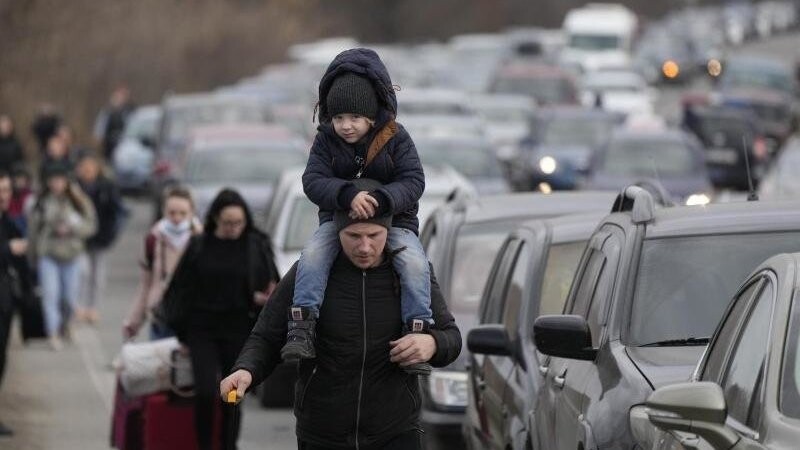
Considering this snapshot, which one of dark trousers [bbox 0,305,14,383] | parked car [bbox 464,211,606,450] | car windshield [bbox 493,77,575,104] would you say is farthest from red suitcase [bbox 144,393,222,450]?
car windshield [bbox 493,77,575,104]

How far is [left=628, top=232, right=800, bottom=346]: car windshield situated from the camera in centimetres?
805

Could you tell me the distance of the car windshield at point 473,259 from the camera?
13391 millimetres

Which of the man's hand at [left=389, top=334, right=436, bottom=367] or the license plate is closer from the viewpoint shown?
the man's hand at [left=389, top=334, right=436, bottom=367]

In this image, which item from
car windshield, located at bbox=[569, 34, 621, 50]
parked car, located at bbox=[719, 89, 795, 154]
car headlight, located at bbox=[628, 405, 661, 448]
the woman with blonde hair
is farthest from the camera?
car windshield, located at bbox=[569, 34, 621, 50]

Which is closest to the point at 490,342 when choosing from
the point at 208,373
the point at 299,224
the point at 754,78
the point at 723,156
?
the point at 208,373

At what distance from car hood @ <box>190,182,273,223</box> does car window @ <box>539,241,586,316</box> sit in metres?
12.5

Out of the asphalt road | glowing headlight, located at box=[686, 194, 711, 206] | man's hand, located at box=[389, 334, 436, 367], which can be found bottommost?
the asphalt road

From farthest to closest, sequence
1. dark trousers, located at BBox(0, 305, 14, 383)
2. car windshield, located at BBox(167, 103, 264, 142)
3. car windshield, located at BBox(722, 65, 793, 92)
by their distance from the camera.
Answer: car windshield, located at BBox(722, 65, 793, 92) → car windshield, located at BBox(167, 103, 264, 142) → dark trousers, located at BBox(0, 305, 14, 383)

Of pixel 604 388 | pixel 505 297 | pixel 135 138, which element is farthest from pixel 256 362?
pixel 135 138

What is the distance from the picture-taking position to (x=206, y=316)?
39.3 ft

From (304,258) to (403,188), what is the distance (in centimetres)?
39

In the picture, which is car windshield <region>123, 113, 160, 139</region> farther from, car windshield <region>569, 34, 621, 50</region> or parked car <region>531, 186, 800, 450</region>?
car windshield <region>569, 34, 621, 50</region>

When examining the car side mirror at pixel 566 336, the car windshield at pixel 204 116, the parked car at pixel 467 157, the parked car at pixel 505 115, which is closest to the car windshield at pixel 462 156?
the parked car at pixel 467 157

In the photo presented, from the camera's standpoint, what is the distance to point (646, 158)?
27531mm
